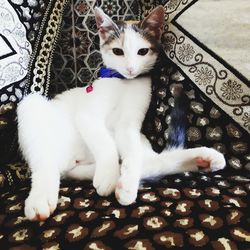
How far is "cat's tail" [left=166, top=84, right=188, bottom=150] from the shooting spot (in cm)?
99

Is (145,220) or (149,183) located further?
(149,183)

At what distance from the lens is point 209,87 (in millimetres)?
958

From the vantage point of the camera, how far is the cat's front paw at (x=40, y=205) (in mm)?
728

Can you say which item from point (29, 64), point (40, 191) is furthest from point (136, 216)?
point (29, 64)

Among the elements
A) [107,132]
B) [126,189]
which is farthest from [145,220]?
[107,132]

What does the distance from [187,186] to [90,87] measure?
0.53 m

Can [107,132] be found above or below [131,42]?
below

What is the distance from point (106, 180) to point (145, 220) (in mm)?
188

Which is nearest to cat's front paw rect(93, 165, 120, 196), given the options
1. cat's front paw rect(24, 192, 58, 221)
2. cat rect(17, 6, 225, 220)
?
cat rect(17, 6, 225, 220)

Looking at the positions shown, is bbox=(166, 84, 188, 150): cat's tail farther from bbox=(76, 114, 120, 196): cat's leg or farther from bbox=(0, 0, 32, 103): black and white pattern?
bbox=(0, 0, 32, 103): black and white pattern

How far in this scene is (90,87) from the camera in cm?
121

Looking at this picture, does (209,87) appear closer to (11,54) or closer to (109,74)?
(109,74)

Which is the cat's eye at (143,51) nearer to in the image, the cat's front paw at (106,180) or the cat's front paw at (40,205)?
the cat's front paw at (106,180)

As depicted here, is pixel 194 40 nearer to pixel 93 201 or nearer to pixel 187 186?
pixel 187 186
